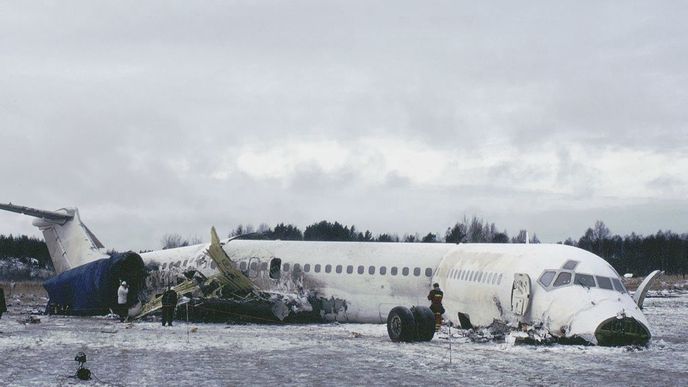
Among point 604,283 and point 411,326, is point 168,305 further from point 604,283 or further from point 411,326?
point 604,283

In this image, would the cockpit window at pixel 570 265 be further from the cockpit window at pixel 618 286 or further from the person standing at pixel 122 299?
the person standing at pixel 122 299

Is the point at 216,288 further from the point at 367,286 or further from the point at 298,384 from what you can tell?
the point at 298,384

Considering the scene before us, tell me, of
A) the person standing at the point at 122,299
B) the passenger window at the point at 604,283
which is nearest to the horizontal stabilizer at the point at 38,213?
the person standing at the point at 122,299

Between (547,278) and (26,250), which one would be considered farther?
(26,250)

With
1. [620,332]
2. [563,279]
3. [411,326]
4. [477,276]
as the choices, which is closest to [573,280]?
[563,279]

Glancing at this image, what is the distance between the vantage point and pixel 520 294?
24.3 m

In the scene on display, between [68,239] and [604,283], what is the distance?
87.6 feet

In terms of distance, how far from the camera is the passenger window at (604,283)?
23.6 meters

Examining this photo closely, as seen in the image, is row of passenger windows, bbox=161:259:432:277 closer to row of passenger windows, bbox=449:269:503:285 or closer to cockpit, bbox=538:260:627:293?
row of passenger windows, bbox=449:269:503:285

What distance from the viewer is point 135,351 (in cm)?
2092

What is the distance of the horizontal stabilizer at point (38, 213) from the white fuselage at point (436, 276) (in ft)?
15.1

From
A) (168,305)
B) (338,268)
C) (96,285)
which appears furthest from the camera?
(96,285)

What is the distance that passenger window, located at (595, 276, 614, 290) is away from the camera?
23.6 m

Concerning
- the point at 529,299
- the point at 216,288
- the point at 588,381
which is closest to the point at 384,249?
the point at 216,288
